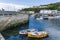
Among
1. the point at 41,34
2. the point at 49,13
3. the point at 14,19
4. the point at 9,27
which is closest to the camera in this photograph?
the point at 41,34

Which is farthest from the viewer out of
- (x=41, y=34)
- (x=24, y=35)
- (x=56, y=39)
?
(x=24, y=35)

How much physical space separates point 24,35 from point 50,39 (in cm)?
753

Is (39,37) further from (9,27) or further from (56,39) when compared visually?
(9,27)

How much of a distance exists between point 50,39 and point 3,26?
18263 millimetres

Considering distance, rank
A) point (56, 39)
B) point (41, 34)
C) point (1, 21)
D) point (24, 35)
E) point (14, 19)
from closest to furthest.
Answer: point (56, 39), point (41, 34), point (24, 35), point (1, 21), point (14, 19)

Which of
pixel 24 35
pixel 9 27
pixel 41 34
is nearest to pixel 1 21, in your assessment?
pixel 9 27

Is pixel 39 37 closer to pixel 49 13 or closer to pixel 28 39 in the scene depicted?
pixel 28 39

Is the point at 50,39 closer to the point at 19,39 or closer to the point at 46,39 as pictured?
the point at 46,39

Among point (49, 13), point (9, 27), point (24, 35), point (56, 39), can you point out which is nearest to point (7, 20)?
point (9, 27)

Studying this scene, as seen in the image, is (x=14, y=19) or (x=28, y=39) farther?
(x=14, y=19)

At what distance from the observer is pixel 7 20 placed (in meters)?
60.6

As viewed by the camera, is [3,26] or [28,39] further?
[3,26]

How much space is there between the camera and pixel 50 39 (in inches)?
1577

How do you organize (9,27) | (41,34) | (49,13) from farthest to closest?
(49,13), (9,27), (41,34)
